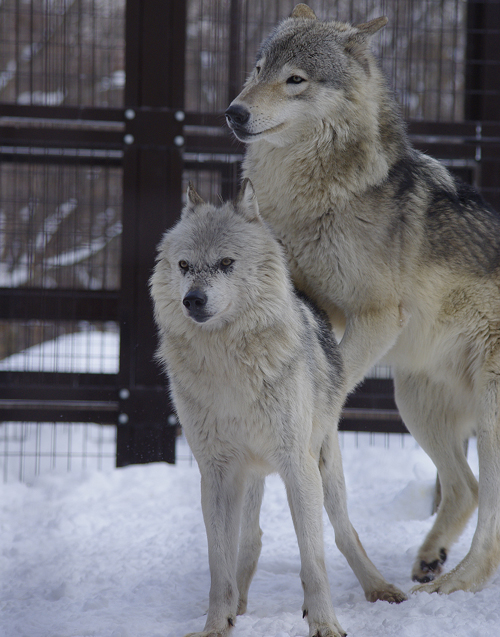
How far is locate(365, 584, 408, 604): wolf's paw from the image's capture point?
9.45 feet

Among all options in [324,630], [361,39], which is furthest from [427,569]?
[361,39]

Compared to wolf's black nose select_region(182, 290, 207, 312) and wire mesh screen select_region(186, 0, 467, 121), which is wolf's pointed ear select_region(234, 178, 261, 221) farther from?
wire mesh screen select_region(186, 0, 467, 121)

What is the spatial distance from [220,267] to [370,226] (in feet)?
3.04

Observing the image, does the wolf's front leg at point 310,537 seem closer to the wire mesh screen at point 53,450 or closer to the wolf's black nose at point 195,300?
the wolf's black nose at point 195,300

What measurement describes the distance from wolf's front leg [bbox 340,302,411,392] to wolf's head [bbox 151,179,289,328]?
Result: 0.58 meters

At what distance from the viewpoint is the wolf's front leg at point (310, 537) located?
2.44 metres

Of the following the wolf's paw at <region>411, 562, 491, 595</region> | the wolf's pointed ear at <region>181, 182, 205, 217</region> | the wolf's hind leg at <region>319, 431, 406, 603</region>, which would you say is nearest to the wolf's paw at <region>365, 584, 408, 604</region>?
the wolf's hind leg at <region>319, 431, 406, 603</region>

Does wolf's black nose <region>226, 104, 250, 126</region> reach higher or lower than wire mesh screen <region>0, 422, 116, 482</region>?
higher

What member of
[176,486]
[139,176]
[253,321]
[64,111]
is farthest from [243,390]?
[64,111]

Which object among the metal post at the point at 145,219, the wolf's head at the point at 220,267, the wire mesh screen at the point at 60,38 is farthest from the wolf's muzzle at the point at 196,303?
the wire mesh screen at the point at 60,38

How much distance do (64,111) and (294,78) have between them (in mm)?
2640

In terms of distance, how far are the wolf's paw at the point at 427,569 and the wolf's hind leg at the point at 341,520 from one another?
1.36 ft

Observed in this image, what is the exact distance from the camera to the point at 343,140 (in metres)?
2.98

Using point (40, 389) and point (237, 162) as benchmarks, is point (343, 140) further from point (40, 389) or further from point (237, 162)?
point (40, 389)
